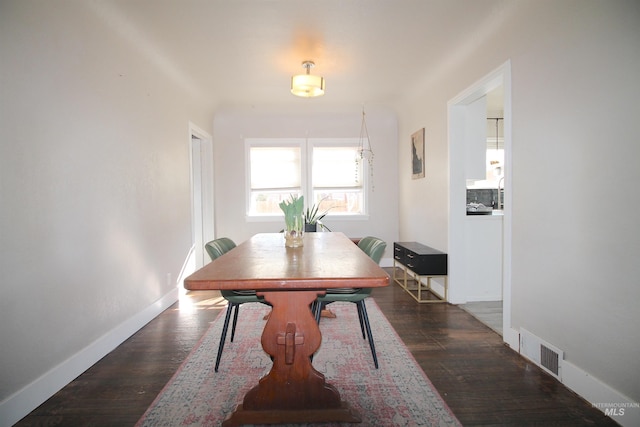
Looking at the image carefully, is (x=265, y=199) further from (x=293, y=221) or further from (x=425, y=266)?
(x=293, y=221)

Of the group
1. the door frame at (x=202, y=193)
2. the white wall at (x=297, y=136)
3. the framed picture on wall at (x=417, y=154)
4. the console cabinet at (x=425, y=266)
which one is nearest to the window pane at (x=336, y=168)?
the white wall at (x=297, y=136)

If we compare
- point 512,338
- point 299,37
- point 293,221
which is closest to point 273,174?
point 299,37

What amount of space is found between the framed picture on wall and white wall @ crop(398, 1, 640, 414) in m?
1.68

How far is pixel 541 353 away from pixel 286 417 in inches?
68.9

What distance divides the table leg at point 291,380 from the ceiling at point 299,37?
87.4 inches

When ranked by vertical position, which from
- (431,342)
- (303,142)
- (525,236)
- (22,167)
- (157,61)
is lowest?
(431,342)

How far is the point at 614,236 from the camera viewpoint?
166cm

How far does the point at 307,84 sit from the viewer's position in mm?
3072

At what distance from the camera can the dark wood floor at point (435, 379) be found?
5.64 ft

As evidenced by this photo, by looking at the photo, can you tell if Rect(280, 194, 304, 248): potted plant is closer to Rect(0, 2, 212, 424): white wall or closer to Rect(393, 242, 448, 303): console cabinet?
Rect(0, 2, 212, 424): white wall

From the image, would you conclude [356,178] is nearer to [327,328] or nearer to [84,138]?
[327,328]

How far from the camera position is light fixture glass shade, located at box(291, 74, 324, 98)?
3062 millimetres

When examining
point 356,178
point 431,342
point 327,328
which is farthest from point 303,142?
point 431,342

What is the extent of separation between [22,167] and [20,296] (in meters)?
0.71
